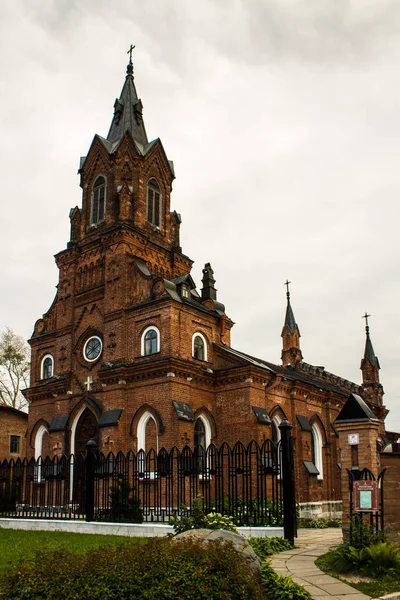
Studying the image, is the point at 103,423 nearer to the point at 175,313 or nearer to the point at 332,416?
the point at 175,313

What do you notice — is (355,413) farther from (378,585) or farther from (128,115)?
(128,115)

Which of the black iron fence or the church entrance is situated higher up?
the church entrance

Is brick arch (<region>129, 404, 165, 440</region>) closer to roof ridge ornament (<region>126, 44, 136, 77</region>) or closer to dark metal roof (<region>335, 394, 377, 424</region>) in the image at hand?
dark metal roof (<region>335, 394, 377, 424</region>)

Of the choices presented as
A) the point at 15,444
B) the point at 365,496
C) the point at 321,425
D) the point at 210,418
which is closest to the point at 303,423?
the point at 321,425

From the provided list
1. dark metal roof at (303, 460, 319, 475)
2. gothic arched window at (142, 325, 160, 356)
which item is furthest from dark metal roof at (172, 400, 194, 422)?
dark metal roof at (303, 460, 319, 475)

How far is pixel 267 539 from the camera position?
42.1 ft

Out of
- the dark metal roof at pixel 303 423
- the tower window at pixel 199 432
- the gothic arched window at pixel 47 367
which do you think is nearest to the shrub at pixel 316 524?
the tower window at pixel 199 432

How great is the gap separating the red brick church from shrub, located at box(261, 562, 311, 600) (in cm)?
1589

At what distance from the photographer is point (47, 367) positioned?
3097 centimetres

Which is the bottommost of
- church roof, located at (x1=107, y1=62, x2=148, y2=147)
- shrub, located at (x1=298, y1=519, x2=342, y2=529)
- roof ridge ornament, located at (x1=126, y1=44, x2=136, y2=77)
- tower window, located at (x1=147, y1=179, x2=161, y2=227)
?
shrub, located at (x1=298, y1=519, x2=342, y2=529)

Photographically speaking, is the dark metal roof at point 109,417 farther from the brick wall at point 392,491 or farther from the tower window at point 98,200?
the brick wall at point 392,491

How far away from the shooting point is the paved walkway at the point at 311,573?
823 cm

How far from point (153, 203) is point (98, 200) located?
2834mm

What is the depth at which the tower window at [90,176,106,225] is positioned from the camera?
31.1 meters
